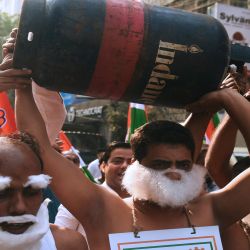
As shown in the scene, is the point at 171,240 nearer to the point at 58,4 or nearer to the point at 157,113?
the point at 58,4

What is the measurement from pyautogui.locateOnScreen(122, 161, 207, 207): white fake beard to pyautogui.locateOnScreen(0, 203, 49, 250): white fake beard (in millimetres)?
555

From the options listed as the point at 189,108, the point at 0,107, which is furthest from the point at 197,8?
the point at 189,108

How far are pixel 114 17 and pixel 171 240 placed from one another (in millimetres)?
1070

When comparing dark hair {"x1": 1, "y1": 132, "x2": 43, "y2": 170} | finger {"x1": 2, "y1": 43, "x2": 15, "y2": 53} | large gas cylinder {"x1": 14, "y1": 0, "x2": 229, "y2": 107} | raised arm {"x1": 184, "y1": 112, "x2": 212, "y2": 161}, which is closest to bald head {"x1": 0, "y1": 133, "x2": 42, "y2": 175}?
dark hair {"x1": 1, "y1": 132, "x2": 43, "y2": 170}

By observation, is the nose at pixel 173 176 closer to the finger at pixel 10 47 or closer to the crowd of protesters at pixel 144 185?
the crowd of protesters at pixel 144 185

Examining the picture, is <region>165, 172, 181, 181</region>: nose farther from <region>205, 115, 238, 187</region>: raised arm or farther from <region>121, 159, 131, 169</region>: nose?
<region>121, 159, 131, 169</region>: nose

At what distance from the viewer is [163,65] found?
2.21 meters

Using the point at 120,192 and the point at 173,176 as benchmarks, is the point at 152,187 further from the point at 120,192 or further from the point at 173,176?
the point at 120,192

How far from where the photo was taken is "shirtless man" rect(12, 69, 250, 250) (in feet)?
7.69

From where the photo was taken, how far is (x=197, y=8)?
726 inches

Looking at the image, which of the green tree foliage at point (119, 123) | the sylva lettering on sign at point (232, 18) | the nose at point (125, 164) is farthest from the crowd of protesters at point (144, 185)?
the green tree foliage at point (119, 123)

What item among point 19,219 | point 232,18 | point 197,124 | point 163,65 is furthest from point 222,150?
point 232,18

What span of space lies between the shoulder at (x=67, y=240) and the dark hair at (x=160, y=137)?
1.64 feet

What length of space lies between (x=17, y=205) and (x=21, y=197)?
0.14ft
